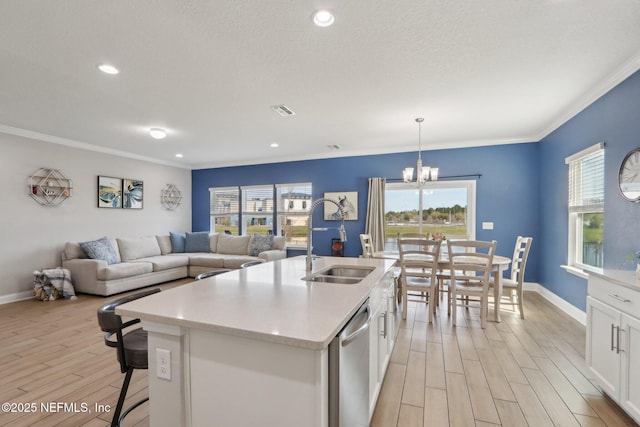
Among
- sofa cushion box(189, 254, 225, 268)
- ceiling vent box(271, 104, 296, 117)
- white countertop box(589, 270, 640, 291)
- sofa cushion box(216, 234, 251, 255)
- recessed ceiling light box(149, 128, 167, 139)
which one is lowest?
sofa cushion box(189, 254, 225, 268)

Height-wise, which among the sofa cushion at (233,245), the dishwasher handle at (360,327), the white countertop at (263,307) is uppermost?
the white countertop at (263,307)

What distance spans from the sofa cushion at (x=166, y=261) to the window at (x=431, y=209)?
4171 mm

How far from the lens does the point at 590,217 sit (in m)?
3.56

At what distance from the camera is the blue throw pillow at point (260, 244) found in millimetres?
6316

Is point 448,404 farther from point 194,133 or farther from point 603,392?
point 194,133

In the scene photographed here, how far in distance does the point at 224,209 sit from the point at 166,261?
217cm

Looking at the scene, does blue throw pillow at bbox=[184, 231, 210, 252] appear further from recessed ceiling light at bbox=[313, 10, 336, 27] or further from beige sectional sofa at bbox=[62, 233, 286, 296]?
recessed ceiling light at bbox=[313, 10, 336, 27]

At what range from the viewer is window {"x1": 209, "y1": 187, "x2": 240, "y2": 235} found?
7441 mm

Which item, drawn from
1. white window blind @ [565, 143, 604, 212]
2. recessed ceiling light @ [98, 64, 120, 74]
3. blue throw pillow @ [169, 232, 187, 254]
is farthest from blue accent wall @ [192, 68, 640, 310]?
recessed ceiling light @ [98, 64, 120, 74]

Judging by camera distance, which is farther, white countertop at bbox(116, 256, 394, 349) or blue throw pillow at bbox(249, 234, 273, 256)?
blue throw pillow at bbox(249, 234, 273, 256)

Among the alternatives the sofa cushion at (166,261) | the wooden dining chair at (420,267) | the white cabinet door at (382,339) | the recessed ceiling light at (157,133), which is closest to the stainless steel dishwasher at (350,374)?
the white cabinet door at (382,339)

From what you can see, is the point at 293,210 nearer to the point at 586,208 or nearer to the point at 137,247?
the point at 137,247

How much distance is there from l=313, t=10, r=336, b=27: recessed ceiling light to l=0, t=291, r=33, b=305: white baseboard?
5.81m

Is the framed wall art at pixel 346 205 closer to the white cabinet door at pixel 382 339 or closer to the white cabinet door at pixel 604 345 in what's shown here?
the white cabinet door at pixel 382 339
